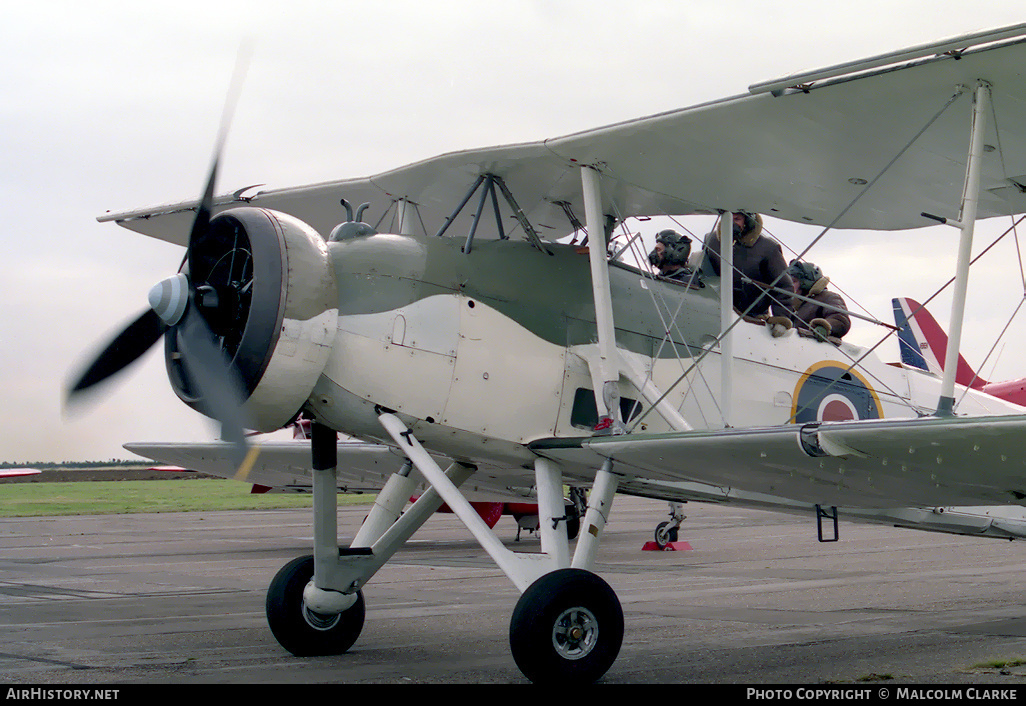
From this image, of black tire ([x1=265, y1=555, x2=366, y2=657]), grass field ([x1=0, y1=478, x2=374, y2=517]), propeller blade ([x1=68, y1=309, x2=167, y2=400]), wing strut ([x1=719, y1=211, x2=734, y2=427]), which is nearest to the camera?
propeller blade ([x1=68, y1=309, x2=167, y2=400])

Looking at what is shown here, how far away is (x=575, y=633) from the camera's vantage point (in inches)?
255

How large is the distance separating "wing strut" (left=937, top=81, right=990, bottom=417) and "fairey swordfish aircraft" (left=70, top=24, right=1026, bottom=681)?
2 centimetres

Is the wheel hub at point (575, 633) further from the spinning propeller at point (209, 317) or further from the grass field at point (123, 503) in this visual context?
the grass field at point (123, 503)

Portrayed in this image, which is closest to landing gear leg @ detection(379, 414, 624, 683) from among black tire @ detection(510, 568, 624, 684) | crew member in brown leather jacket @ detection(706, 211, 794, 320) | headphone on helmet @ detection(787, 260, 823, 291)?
black tire @ detection(510, 568, 624, 684)

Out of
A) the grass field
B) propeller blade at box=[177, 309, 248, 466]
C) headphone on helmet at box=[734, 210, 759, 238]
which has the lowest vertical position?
the grass field

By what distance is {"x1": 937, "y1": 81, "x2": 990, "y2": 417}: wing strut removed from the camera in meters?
6.13

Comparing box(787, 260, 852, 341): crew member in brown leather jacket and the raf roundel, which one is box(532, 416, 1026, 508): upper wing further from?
box(787, 260, 852, 341): crew member in brown leather jacket

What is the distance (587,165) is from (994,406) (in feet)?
17.2

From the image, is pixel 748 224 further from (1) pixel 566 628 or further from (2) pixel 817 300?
(1) pixel 566 628

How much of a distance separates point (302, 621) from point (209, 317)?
251 centimetres

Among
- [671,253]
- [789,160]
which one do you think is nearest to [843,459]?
[789,160]

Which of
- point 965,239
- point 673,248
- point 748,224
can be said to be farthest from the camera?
point 748,224

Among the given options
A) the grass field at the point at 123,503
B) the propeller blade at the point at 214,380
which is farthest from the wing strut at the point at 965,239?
the grass field at the point at 123,503

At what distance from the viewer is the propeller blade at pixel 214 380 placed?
6.78 m
